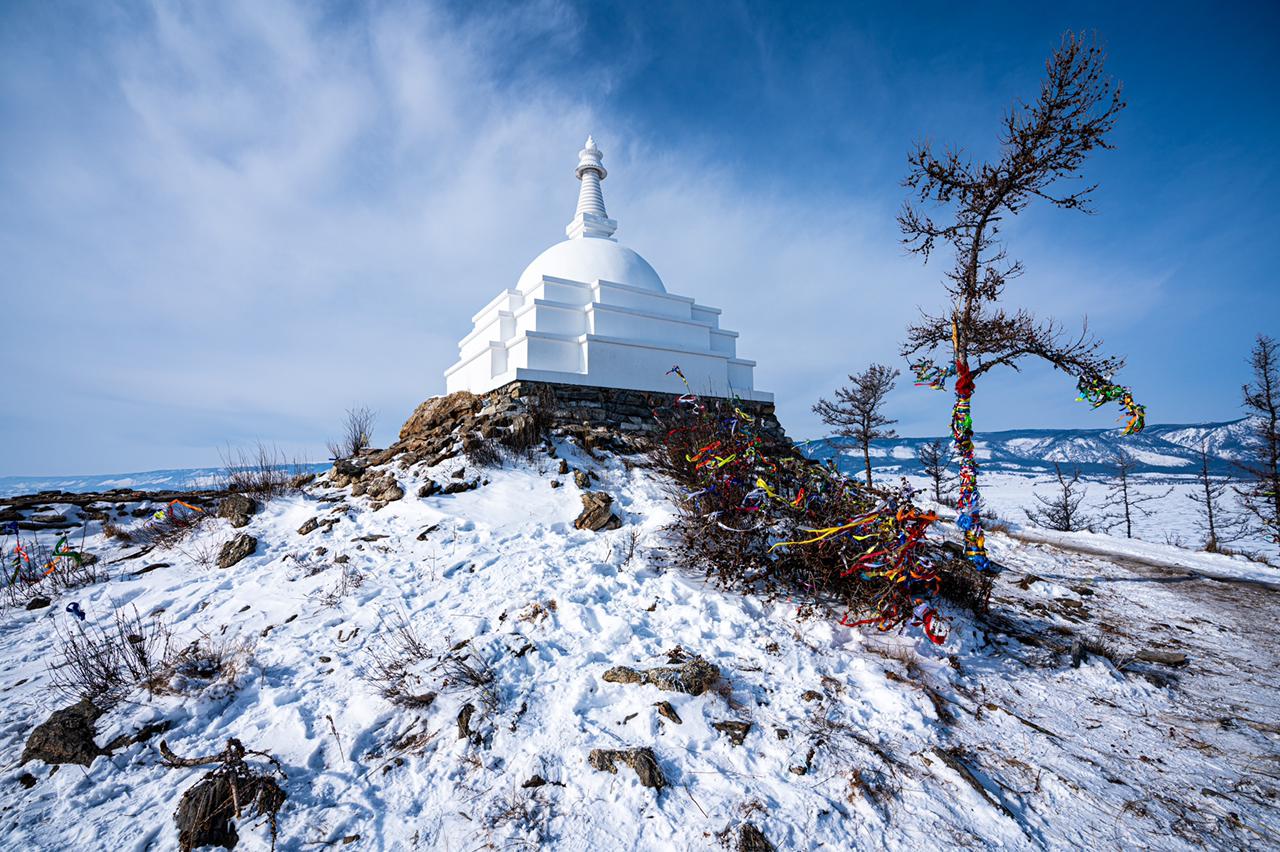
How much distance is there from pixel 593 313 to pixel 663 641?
9.98 meters

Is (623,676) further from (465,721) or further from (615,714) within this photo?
(465,721)

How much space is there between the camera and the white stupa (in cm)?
1245

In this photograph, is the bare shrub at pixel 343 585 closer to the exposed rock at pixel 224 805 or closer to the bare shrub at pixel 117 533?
the exposed rock at pixel 224 805

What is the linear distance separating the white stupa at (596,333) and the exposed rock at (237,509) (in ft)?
17.1

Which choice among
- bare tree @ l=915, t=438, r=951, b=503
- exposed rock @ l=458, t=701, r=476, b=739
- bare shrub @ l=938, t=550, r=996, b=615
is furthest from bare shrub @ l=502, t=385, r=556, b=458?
bare tree @ l=915, t=438, r=951, b=503

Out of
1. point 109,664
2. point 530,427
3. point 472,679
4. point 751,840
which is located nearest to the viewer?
point 751,840

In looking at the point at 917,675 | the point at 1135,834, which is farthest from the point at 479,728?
the point at 1135,834

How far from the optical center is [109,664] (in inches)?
164

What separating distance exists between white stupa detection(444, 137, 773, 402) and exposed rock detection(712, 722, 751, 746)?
28.8ft

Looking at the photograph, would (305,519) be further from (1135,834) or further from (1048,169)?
(1048,169)

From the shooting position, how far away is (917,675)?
4.22 metres

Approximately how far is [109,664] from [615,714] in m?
4.08

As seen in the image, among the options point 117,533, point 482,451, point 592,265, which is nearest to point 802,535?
point 482,451

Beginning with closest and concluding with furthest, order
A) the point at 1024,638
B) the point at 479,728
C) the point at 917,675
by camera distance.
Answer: the point at 479,728 < the point at 917,675 < the point at 1024,638
